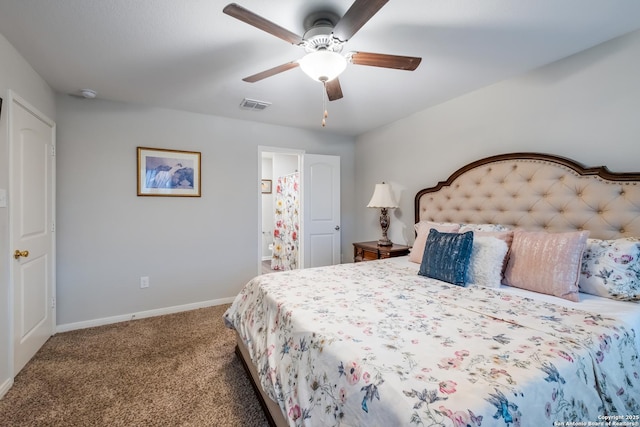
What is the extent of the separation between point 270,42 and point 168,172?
1.99 metres

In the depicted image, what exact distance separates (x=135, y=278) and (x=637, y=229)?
4.16 metres

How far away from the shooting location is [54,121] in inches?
102

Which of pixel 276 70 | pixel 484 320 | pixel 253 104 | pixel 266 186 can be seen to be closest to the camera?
pixel 484 320

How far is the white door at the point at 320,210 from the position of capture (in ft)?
12.5

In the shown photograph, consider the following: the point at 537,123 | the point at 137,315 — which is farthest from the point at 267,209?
the point at 537,123

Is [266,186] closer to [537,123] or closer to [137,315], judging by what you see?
[137,315]

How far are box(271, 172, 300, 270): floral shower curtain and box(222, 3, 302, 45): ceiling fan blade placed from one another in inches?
113

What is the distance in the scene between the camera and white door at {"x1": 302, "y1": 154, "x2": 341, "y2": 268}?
3809mm

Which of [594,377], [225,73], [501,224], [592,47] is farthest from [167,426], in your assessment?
[592,47]

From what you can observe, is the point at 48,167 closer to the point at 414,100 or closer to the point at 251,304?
the point at 251,304

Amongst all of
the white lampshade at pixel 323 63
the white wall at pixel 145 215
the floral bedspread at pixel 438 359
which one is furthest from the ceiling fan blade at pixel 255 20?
the white wall at pixel 145 215

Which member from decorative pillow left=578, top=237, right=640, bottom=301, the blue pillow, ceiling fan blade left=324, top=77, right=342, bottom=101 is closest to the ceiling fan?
ceiling fan blade left=324, top=77, right=342, bottom=101

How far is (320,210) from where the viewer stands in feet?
12.8

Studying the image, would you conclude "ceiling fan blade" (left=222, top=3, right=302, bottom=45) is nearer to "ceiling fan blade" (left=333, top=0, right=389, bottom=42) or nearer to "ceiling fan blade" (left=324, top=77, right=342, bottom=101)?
"ceiling fan blade" (left=333, top=0, right=389, bottom=42)
